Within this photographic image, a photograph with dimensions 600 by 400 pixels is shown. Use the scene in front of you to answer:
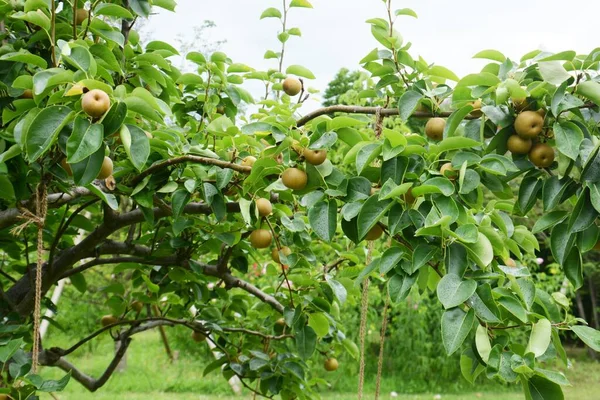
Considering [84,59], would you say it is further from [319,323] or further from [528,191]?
[319,323]

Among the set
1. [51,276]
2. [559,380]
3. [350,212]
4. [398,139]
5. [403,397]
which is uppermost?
[398,139]

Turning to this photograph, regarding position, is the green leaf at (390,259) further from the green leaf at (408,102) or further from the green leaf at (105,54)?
the green leaf at (105,54)

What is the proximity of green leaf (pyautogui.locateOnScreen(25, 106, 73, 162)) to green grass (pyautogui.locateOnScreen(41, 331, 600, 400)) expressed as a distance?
4.11 meters

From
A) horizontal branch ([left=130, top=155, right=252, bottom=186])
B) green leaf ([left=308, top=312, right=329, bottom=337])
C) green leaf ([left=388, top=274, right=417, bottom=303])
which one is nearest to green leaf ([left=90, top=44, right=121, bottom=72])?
horizontal branch ([left=130, top=155, right=252, bottom=186])

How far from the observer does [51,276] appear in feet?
6.44

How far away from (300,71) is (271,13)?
Answer: 0.28m

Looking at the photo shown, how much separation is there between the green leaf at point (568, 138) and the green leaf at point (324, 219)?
16.2 inches

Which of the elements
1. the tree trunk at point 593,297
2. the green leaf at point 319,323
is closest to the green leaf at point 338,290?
the green leaf at point 319,323

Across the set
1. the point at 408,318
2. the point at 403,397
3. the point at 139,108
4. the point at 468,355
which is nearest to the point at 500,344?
the point at 468,355

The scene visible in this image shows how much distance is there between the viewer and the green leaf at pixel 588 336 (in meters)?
0.97

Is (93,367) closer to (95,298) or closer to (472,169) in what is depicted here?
(95,298)

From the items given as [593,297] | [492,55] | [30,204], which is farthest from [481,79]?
[593,297]

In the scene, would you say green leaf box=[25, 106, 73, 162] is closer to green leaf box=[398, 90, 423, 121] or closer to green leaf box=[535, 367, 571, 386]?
green leaf box=[398, 90, 423, 121]

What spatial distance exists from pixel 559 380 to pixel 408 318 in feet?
17.7
